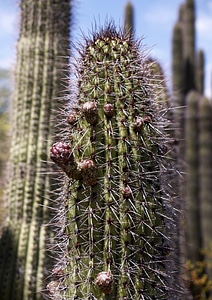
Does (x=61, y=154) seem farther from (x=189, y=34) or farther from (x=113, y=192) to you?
(x=189, y=34)

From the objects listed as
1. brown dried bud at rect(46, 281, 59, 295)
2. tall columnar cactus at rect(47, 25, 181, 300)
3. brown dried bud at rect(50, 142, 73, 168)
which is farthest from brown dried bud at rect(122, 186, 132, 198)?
brown dried bud at rect(46, 281, 59, 295)

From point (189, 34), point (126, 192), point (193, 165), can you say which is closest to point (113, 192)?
point (126, 192)

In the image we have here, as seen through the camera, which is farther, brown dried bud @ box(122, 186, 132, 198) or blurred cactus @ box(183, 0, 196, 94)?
blurred cactus @ box(183, 0, 196, 94)

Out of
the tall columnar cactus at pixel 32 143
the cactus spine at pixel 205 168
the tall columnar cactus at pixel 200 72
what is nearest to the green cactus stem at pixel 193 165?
the cactus spine at pixel 205 168

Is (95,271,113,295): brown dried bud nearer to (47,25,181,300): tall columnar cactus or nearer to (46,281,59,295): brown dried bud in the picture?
(47,25,181,300): tall columnar cactus

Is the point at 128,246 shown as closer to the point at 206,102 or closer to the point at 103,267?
the point at 103,267

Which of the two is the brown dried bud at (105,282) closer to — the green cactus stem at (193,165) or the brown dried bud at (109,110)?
the brown dried bud at (109,110)
